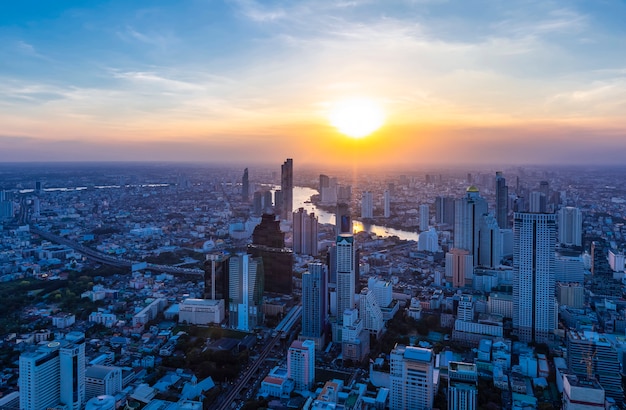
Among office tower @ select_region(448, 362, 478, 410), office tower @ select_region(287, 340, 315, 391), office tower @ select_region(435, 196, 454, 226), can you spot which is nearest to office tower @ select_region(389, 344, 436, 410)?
office tower @ select_region(448, 362, 478, 410)

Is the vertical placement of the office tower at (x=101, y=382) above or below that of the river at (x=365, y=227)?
below

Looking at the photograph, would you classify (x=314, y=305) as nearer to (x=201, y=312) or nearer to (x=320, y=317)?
(x=320, y=317)

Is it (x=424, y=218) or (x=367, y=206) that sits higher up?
(x=367, y=206)

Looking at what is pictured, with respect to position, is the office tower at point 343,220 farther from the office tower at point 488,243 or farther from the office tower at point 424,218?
the office tower at point 424,218

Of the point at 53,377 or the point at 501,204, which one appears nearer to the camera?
the point at 53,377

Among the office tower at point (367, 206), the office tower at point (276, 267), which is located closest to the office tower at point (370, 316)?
the office tower at point (276, 267)

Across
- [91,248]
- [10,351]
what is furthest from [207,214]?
[10,351]

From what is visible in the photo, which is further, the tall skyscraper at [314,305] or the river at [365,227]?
the river at [365,227]

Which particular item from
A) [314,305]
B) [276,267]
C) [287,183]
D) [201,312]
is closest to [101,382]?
[201,312]
